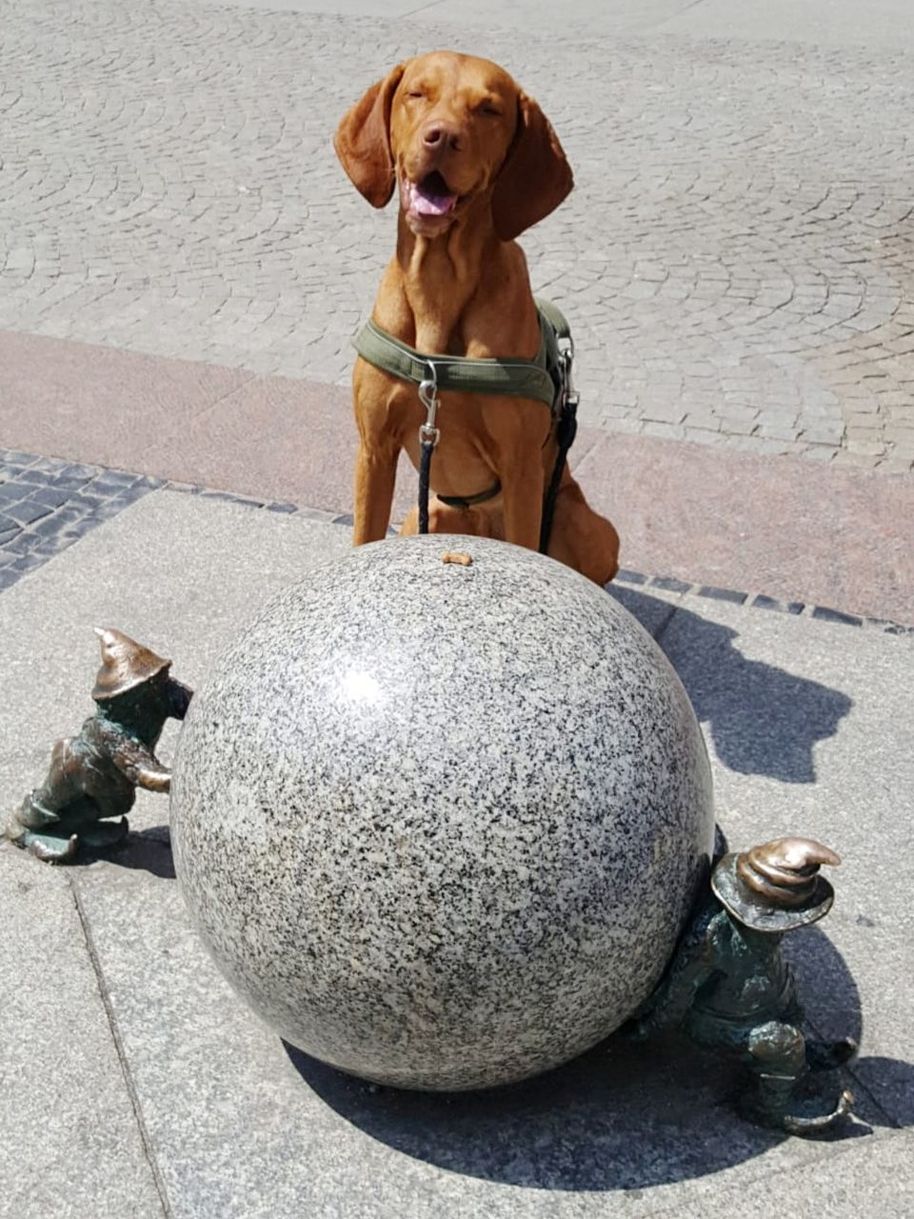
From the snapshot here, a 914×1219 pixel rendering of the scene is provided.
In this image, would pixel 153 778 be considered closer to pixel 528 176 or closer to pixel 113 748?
pixel 113 748

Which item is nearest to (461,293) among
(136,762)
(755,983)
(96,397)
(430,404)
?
(430,404)

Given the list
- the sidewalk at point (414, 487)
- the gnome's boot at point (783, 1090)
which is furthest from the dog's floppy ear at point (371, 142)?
the gnome's boot at point (783, 1090)

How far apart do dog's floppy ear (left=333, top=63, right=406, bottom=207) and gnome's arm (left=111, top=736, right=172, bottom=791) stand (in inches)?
65.0

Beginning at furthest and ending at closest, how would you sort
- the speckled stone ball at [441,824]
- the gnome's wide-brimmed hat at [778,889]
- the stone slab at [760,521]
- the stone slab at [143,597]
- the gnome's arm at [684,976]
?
the stone slab at [760,521]
the stone slab at [143,597]
the gnome's arm at [684,976]
the gnome's wide-brimmed hat at [778,889]
the speckled stone ball at [441,824]

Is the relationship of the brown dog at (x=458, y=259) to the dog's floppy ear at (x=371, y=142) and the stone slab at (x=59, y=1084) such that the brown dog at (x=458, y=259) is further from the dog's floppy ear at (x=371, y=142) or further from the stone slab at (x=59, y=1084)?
the stone slab at (x=59, y=1084)

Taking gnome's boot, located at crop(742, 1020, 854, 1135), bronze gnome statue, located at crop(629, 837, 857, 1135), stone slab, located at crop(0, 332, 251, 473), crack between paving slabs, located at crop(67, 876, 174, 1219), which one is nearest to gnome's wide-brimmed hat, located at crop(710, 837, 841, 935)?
bronze gnome statue, located at crop(629, 837, 857, 1135)

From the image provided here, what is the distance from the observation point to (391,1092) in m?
3.37

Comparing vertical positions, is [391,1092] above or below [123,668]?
below

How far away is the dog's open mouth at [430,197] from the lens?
3.78 meters

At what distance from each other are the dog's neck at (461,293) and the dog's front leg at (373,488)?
40cm

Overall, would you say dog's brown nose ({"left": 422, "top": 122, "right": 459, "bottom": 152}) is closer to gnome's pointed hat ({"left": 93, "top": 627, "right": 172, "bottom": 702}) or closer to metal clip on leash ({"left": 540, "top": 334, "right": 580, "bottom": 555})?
metal clip on leash ({"left": 540, "top": 334, "right": 580, "bottom": 555})

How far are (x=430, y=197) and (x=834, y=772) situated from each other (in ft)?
7.09

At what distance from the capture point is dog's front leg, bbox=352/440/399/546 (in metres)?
4.40

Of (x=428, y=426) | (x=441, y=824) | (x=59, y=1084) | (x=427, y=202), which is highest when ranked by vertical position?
(x=427, y=202)
